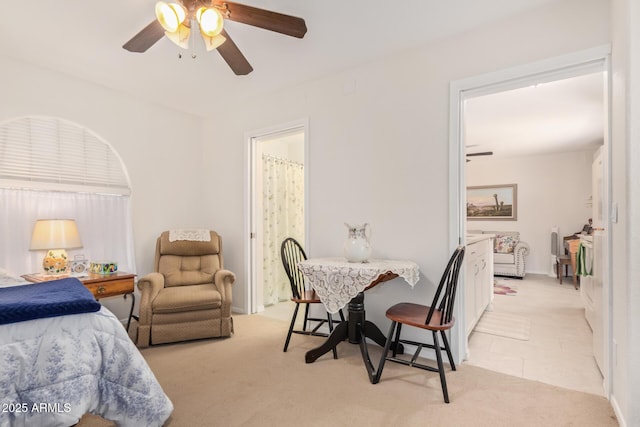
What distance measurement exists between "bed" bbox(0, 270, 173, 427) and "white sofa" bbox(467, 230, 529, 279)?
576 centimetres

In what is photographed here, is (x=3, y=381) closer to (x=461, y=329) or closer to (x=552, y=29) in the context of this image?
(x=461, y=329)

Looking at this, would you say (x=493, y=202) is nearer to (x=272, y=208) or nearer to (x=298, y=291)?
(x=272, y=208)

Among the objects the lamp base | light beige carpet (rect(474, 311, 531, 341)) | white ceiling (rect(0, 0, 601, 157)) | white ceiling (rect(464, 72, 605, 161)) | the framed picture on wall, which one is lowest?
light beige carpet (rect(474, 311, 531, 341))

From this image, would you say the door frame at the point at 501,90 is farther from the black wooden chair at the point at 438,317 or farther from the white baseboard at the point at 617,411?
the black wooden chair at the point at 438,317

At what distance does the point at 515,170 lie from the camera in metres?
6.64

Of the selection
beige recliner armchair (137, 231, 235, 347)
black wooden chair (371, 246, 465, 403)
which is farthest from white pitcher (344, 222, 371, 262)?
beige recliner armchair (137, 231, 235, 347)

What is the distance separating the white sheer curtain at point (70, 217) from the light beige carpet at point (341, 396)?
129 cm

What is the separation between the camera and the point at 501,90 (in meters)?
2.37

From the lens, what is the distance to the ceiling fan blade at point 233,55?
2.05m

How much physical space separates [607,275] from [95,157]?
422 cm

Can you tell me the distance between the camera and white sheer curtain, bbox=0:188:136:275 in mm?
2762

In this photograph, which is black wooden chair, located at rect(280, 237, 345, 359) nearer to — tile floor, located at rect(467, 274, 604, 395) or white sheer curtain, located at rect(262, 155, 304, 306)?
white sheer curtain, located at rect(262, 155, 304, 306)

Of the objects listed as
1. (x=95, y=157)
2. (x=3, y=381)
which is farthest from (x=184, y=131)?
(x=3, y=381)

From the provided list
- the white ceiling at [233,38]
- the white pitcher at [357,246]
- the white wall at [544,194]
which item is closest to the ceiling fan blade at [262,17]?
the white ceiling at [233,38]
